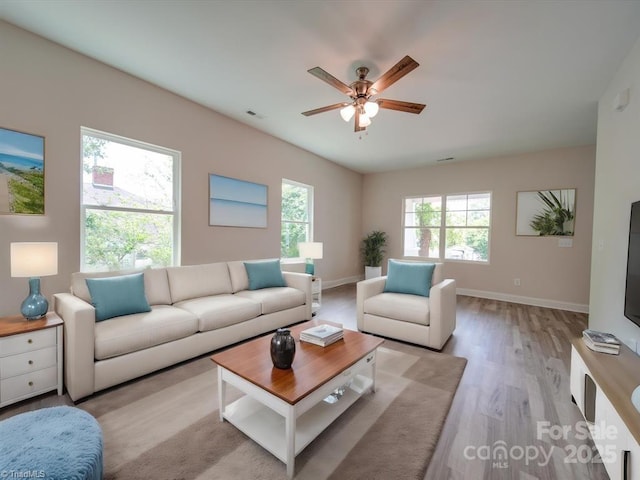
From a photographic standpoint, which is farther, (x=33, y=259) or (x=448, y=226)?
(x=448, y=226)

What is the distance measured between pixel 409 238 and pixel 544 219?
8.21 feet

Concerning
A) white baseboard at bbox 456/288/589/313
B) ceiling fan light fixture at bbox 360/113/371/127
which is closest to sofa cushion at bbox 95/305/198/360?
ceiling fan light fixture at bbox 360/113/371/127

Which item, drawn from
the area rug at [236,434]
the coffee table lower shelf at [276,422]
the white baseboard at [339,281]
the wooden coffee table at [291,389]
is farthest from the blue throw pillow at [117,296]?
the white baseboard at [339,281]

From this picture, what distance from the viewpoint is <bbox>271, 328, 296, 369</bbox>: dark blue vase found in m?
1.63

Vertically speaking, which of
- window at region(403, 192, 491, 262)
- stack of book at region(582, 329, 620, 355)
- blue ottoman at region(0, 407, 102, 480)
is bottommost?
blue ottoman at region(0, 407, 102, 480)

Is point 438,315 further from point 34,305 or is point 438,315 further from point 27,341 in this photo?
point 34,305

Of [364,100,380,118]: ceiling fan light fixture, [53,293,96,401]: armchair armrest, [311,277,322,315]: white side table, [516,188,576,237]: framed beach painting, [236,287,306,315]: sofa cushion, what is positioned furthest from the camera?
[516,188,576,237]: framed beach painting

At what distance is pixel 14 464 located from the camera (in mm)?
983

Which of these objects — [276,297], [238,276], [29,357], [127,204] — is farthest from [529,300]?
[29,357]

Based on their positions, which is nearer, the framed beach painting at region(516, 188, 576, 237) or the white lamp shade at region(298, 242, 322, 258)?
the white lamp shade at region(298, 242, 322, 258)

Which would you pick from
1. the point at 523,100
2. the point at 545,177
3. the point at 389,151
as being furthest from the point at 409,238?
the point at 523,100

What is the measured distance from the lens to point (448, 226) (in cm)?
597

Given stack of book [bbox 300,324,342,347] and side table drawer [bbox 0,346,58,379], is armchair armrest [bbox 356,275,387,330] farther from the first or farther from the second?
side table drawer [bbox 0,346,58,379]

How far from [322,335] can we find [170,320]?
1.38m
